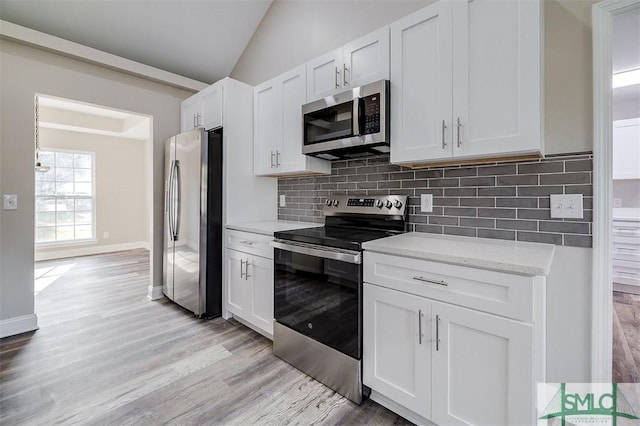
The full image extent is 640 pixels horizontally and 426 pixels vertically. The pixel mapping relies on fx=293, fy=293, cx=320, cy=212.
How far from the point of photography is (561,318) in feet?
5.10

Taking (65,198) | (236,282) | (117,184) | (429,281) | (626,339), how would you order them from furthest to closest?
(117,184) < (65,198) < (236,282) < (626,339) < (429,281)

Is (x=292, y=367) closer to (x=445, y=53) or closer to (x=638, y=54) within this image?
(x=445, y=53)

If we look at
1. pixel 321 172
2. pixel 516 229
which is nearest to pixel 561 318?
pixel 516 229

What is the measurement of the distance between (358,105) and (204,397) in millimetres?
2003

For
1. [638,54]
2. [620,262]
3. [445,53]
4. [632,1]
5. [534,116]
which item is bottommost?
[620,262]

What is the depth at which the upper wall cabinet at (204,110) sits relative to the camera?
285 centimetres

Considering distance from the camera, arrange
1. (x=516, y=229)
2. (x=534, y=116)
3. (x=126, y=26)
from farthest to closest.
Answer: (x=126, y=26) < (x=516, y=229) < (x=534, y=116)

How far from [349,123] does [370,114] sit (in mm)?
170

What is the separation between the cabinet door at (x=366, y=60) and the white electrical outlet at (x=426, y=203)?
811mm

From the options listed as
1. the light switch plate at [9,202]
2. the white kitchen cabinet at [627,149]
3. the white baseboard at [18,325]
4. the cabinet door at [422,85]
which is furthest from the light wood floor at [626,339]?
the light switch plate at [9,202]

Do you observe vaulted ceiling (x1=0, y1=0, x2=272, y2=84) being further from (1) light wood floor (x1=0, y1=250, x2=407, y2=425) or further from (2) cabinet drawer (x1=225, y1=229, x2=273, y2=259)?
(1) light wood floor (x1=0, y1=250, x2=407, y2=425)

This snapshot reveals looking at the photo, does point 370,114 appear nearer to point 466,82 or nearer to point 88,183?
point 466,82

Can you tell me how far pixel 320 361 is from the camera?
1842mm

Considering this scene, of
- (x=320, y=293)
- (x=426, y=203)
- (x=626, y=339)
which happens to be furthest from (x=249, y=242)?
(x=626, y=339)
